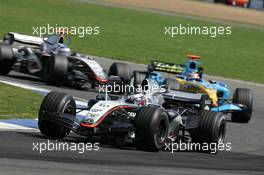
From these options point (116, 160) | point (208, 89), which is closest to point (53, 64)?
point (208, 89)

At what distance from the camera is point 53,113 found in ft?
46.5

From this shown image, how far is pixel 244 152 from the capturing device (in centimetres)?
1566

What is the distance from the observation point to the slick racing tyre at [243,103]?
20125 millimetres

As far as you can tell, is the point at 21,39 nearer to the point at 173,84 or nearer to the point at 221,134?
the point at 173,84

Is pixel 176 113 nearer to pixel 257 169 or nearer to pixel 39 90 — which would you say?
pixel 257 169

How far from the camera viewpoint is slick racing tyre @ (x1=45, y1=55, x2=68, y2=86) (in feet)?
74.6

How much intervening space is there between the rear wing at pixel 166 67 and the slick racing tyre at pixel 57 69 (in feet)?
9.60

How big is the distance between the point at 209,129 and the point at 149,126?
5.60 ft

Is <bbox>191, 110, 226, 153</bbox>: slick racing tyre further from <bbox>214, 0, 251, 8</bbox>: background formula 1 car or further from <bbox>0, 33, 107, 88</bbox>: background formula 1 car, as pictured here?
<bbox>214, 0, 251, 8</bbox>: background formula 1 car

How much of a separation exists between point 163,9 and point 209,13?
3.46 meters

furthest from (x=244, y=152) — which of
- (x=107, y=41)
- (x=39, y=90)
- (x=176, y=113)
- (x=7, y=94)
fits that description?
(x=107, y=41)

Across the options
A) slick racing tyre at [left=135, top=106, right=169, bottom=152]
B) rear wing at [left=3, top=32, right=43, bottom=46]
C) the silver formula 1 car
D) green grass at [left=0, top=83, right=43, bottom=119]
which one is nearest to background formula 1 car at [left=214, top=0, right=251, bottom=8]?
rear wing at [left=3, top=32, right=43, bottom=46]

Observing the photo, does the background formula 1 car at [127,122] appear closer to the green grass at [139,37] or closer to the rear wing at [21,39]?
the rear wing at [21,39]

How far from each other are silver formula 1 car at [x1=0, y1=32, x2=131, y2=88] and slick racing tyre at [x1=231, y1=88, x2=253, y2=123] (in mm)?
4154
